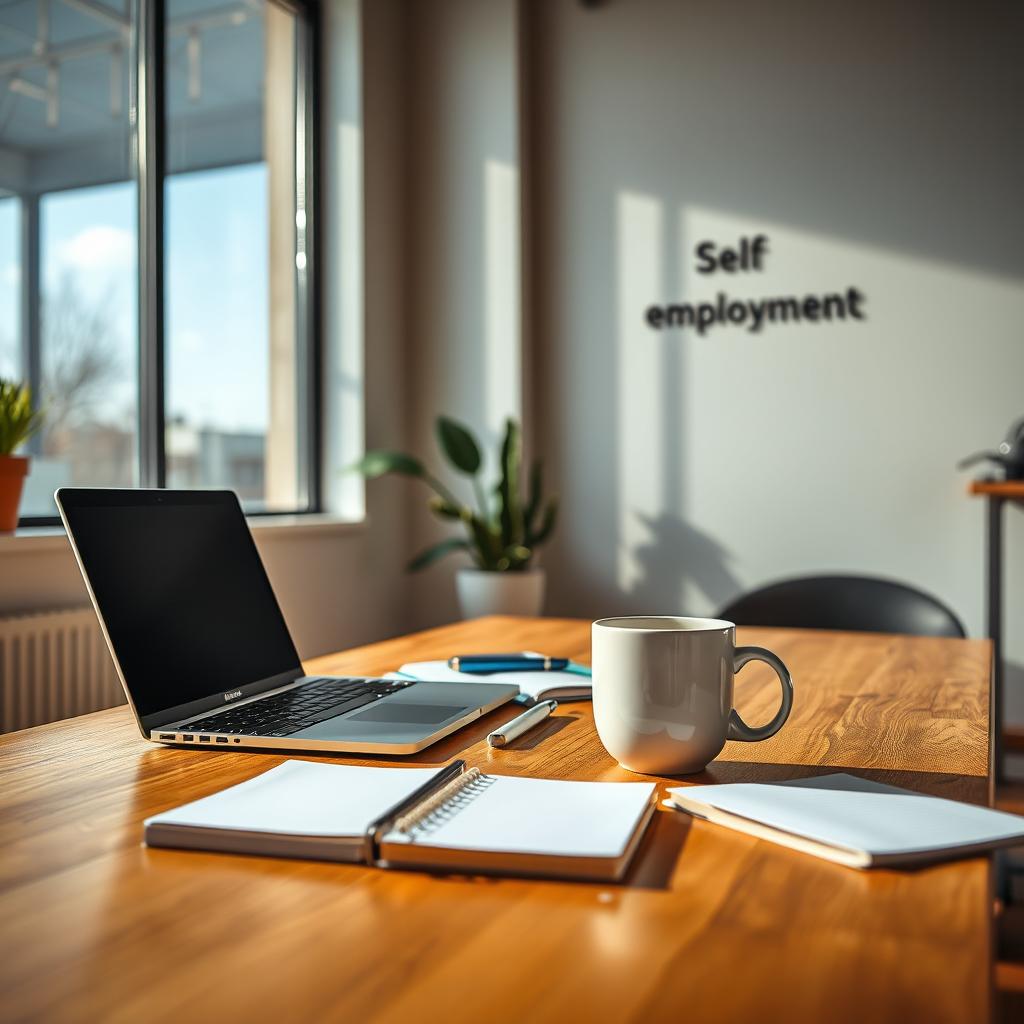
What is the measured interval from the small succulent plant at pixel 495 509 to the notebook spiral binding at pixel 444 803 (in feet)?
8.64

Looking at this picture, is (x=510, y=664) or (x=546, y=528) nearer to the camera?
(x=510, y=664)

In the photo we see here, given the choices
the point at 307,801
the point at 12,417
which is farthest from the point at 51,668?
the point at 307,801

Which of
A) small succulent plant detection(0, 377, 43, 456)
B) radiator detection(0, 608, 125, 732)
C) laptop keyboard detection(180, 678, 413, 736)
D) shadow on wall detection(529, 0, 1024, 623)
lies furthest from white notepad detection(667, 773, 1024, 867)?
shadow on wall detection(529, 0, 1024, 623)

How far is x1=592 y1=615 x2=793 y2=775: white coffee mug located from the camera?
77 centimetres

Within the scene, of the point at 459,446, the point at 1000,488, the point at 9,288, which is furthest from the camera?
the point at 459,446

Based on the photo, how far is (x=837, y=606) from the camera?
213 cm

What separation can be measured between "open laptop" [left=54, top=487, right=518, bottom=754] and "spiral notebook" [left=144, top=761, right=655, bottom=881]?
140 mm

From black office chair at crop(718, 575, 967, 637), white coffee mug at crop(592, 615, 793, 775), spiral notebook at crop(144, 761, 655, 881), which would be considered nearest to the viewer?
spiral notebook at crop(144, 761, 655, 881)

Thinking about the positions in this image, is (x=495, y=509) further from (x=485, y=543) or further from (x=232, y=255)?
(x=232, y=255)

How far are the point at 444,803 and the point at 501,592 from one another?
2650 mm

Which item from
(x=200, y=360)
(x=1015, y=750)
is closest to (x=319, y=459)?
(x=200, y=360)

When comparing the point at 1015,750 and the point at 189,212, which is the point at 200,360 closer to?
the point at 189,212

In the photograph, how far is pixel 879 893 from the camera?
557mm

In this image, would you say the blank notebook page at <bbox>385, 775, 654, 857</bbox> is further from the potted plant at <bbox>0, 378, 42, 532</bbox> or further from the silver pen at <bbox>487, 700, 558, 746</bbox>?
the potted plant at <bbox>0, 378, 42, 532</bbox>
